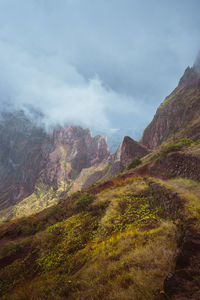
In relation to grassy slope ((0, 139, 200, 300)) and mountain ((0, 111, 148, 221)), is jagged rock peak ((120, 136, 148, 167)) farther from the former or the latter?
mountain ((0, 111, 148, 221))

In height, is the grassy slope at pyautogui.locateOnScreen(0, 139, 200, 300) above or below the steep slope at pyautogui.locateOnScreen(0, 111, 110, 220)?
below

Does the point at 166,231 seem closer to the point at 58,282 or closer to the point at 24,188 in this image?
the point at 58,282

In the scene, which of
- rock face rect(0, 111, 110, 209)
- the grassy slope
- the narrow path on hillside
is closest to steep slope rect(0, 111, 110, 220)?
rock face rect(0, 111, 110, 209)

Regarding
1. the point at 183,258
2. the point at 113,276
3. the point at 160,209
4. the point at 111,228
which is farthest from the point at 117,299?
the point at 160,209

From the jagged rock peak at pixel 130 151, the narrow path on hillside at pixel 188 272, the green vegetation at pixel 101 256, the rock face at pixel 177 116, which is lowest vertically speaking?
the green vegetation at pixel 101 256

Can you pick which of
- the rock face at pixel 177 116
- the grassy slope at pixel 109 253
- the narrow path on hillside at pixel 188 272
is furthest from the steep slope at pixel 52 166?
the narrow path on hillside at pixel 188 272

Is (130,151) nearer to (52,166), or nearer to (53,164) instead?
(52,166)

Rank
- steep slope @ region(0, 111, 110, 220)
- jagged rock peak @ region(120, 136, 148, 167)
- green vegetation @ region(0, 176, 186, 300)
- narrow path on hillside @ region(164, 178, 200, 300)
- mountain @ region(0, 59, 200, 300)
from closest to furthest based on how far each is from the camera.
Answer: narrow path on hillside @ region(164, 178, 200, 300)
mountain @ region(0, 59, 200, 300)
green vegetation @ region(0, 176, 186, 300)
jagged rock peak @ region(120, 136, 148, 167)
steep slope @ region(0, 111, 110, 220)

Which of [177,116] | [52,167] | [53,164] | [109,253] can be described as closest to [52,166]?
[52,167]

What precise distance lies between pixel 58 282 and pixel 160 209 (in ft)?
19.2

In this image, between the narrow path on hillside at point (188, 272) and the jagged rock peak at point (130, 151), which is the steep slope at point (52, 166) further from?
the narrow path on hillside at point (188, 272)

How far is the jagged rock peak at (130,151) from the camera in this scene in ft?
147

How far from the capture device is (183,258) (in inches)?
130

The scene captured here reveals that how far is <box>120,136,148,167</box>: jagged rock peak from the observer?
4475 cm
